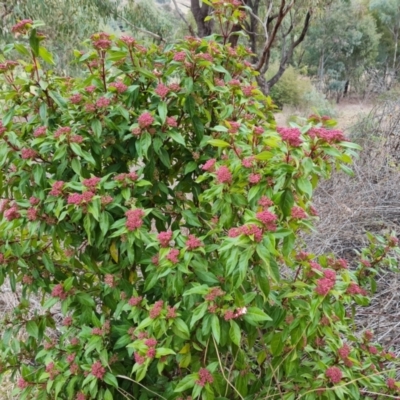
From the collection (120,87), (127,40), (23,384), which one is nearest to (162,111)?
(120,87)

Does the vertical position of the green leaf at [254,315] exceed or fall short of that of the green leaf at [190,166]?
it falls short

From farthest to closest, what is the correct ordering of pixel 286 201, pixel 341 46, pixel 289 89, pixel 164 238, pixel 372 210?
pixel 341 46
pixel 289 89
pixel 372 210
pixel 164 238
pixel 286 201

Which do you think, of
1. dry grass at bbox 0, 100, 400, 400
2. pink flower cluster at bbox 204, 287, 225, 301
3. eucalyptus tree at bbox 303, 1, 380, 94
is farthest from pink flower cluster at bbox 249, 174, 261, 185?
eucalyptus tree at bbox 303, 1, 380, 94

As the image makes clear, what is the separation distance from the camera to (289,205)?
1170mm

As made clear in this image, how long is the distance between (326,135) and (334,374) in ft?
2.68

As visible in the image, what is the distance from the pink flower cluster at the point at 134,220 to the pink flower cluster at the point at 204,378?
A: 0.53 metres

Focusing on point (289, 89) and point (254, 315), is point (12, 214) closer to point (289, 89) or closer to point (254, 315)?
point (254, 315)

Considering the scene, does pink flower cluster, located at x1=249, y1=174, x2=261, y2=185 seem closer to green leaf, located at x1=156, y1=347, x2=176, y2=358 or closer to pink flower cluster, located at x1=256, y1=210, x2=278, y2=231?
pink flower cluster, located at x1=256, y1=210, x2=278, y2=231

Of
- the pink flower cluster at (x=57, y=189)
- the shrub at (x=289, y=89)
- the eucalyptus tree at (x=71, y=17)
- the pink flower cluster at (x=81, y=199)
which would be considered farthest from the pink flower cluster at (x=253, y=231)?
the shrub at (x=289, y=89)

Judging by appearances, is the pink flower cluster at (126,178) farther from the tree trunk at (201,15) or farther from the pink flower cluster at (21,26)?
the tree trunk at (201,15)

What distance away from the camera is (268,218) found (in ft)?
3.51

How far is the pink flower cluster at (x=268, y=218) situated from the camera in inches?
42.3

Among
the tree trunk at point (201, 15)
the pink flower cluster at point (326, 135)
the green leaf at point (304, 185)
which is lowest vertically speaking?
the green leaf at point (304, 185)

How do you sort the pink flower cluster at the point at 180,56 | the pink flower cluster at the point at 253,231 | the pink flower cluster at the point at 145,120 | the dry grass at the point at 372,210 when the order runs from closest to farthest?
the pink flower cluster at the point at 253,231, the pink flower cluster at the point at 145,120, the pink flower cluster at the point at 180,56, the dry grass at the point at 372,210
